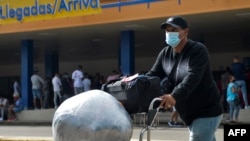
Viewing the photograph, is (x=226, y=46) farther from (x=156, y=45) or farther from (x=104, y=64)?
(x=104, y=64)

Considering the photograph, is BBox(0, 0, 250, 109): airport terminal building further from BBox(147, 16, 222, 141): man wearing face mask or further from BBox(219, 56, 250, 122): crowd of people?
BBox(147, 16, 222, 141): man wearing face mask

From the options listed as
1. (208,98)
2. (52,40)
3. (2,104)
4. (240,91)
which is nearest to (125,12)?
(240,91)

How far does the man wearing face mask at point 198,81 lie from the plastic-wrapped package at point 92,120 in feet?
1.84

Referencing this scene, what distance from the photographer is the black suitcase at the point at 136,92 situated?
413 cm

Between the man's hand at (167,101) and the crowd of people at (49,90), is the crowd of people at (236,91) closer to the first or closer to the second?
the crowd of people at (49,90)

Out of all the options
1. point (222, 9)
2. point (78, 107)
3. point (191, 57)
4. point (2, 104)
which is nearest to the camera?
point (78, 107)

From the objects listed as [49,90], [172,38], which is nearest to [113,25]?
[49,90]

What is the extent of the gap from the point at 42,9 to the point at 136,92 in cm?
1480

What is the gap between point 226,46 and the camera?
2688 centimetres

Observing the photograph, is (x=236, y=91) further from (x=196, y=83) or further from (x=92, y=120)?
(x=92, y=120)

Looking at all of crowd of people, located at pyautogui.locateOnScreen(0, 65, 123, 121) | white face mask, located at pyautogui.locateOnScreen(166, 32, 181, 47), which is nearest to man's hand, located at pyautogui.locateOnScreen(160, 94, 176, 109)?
white face mask, located at pyautogui.locateOnScreen(166, 32, 181, 47)

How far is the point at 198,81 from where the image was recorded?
4293mm

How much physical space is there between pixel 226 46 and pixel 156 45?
3963mm

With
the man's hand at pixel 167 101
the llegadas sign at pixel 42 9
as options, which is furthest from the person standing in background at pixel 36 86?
the man's hand at pixel 167 101
